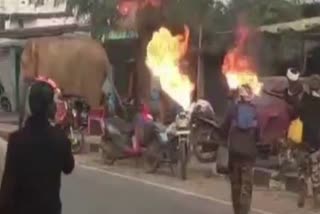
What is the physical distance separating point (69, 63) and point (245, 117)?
10.0ft

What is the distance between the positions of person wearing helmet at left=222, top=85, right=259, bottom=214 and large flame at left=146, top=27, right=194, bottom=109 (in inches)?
333

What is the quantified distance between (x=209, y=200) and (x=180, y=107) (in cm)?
515

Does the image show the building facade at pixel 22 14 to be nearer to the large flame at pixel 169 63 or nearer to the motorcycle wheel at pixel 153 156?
the large flame at pixel 169 63

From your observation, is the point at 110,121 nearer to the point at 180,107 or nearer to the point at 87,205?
the point at 180,107

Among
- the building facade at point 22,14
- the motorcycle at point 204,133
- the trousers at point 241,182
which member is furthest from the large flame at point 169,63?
the building facade at point 22,14

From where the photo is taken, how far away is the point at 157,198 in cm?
1305

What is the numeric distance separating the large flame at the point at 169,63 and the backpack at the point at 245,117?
28.1 feet

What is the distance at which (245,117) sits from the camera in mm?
10258

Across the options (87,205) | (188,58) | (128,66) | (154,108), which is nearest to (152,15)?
(154,108)

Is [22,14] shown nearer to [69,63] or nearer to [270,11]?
[270,11]

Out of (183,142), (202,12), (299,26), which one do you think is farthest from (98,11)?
(299,26)

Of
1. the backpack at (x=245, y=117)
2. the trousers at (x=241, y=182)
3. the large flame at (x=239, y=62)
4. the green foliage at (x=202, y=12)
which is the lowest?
the trousers at (x=241, y=182)

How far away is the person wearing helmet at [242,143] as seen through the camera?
33.6 feet

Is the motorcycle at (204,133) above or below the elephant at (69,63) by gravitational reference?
below
